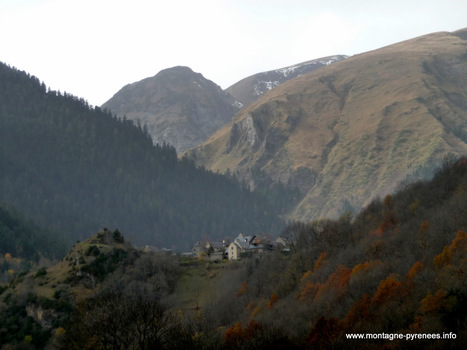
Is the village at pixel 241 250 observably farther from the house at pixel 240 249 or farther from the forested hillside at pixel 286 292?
the forested hillside at pixel 286 292

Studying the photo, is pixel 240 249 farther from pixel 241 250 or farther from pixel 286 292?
pixel 286 292

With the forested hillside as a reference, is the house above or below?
below

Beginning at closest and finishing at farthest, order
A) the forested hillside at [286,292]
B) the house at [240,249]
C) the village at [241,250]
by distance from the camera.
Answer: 1. the forested hillside at [286,292]
2. the village at [241,250]
3. the house at [240,249]

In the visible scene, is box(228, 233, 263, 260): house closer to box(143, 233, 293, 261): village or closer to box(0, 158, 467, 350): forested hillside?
box(143, 233, 293, 261): village

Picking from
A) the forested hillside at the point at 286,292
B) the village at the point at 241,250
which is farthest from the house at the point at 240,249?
the forested hillside at the point at 286,292

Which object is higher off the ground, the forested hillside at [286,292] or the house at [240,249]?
Result: the forested hillside at [286,292]

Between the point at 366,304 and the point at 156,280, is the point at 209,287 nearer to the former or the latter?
the point at 156,280

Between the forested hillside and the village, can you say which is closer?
the forested hillside

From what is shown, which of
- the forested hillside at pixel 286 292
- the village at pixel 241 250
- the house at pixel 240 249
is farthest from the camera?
the house at pixel 240 249

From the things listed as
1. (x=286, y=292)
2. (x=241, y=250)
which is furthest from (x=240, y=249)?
(x=286, y=292)

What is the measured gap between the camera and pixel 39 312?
316 ft

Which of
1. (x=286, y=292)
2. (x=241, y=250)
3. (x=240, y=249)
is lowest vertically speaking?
(x=241, y=250)

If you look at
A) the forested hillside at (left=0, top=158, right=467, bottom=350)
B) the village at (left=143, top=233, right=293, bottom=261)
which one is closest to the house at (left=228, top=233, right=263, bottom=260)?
the village at (left=143, top=233, right=293, bottom=261)

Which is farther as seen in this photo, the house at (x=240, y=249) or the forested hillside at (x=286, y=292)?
the house at (x=240, y=249)
